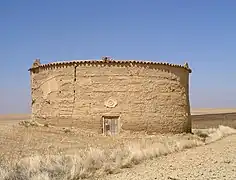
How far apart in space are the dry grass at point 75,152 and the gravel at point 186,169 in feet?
2.21

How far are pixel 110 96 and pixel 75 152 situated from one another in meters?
4.42

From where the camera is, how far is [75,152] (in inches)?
569

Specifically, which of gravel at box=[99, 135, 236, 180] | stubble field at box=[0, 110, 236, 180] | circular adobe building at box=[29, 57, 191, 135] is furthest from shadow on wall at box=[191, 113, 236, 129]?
gravel at box=[99, 135, 236, 180]

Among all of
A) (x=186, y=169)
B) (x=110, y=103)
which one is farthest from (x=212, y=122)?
(x=186, y=169)

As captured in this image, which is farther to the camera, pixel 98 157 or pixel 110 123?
pixel 110 123

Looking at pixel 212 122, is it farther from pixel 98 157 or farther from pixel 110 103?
pixel 98 157

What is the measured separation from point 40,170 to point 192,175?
436 cm

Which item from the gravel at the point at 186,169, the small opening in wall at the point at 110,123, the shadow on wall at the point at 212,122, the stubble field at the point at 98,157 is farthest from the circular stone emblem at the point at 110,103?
the shadow on wall at the point at 212,122

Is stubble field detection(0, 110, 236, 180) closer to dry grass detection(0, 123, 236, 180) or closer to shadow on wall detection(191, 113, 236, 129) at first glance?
dry grass detection(0, 123, 236, 180)

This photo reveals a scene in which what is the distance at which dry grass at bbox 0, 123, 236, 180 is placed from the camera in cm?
1104

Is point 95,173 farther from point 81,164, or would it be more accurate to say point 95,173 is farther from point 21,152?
point 21,152

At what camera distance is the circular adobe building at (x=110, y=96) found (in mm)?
18203

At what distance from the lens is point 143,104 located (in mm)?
18391

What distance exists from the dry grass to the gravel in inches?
26.5
